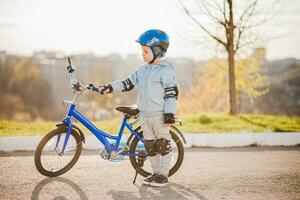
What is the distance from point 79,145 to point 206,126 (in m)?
4.58

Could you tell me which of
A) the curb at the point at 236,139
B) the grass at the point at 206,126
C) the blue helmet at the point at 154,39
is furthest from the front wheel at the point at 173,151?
the grass at the point at 206,126

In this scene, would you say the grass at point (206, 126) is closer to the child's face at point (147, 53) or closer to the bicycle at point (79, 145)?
the bicycle at point (79, 145)

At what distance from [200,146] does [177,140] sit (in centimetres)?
253

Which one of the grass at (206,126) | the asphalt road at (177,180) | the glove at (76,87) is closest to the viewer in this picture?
the asphalt road at (177,180)

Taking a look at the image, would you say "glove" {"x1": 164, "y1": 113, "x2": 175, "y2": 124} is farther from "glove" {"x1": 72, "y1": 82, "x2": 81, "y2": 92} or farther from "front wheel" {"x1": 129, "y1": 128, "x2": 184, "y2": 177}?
"glove" {"x1": 72, "y1": 82, "x2": 81, "y2": 92}

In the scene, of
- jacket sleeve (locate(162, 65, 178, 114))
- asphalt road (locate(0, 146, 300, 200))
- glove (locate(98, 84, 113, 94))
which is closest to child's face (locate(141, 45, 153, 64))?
jacket sleeve (locate(162, 65, 178, 114))

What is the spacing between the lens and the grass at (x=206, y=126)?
8.81 meters

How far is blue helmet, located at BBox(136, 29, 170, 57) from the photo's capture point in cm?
504

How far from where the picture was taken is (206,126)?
9.62m

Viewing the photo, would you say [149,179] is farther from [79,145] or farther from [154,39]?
[154,39]

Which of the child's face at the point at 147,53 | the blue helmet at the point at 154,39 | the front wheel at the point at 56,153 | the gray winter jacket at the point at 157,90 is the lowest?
the front wheel at the point at 56,153

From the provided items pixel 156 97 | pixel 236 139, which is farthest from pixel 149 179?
pixel 236 139

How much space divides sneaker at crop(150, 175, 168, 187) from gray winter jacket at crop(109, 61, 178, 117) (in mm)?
772

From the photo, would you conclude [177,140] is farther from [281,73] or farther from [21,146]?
[281,73]
